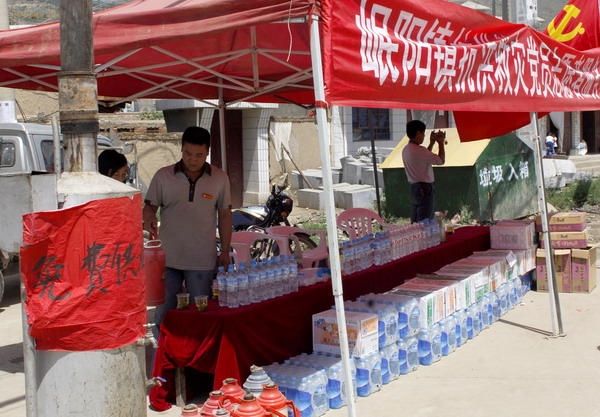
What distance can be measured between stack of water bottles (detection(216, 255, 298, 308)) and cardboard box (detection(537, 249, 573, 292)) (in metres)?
4.17

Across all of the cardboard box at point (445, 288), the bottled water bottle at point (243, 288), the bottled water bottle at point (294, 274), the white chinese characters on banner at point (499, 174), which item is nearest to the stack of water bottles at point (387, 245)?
the cardboard box at point (445, 288)

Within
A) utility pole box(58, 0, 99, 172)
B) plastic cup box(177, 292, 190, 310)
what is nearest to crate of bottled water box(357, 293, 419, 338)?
plastic cup box(177, 292, 190, 310)

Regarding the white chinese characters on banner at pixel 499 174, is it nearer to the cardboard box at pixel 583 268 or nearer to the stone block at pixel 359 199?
the stone block at pixel 359 199

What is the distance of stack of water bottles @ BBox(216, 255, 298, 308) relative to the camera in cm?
491

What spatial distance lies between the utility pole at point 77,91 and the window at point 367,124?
1839 centimetres

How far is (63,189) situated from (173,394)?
8.03 feet

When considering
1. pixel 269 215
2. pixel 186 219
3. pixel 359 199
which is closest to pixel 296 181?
pixel 359 199

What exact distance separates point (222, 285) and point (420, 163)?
4814 millimetres

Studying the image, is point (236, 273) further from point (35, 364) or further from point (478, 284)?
point (478, 284)

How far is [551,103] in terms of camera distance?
6.31 meters

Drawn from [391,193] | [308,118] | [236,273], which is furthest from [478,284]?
[308,118]

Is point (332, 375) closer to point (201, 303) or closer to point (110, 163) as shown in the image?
point (201, 303)

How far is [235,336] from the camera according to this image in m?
4.70

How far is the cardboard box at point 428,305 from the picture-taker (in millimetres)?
5781
